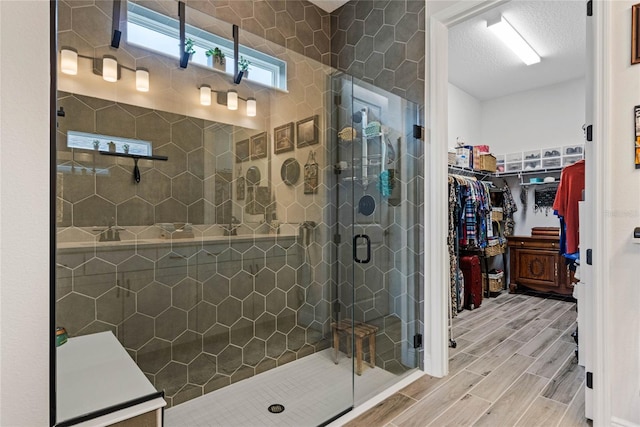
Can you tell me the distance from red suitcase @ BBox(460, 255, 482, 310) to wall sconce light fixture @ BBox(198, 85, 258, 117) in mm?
3113

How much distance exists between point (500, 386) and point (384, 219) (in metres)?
1.31

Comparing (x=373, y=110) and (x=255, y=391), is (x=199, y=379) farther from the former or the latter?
(x=373, y=110)

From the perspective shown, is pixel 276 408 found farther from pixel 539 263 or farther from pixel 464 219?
pixel 539 263

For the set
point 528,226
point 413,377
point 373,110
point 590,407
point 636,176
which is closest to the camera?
point 636,176

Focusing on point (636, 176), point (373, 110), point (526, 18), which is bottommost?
point (636, 176)

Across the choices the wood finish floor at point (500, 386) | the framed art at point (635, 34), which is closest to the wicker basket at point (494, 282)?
the wood finish floor at point (500, 386)

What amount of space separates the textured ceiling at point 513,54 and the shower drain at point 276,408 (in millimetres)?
3149

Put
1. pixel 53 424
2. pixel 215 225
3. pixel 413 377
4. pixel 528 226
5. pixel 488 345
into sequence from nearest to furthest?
pixel 53 424 → pixel 215 225 → pixel 413 377 → pixel 488 345 → pixel 528 226

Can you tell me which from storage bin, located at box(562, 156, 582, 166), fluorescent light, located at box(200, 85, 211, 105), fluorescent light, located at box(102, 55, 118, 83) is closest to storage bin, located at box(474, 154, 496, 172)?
storage bin, located at box(562, 156, 582, 166)

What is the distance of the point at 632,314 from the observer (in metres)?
1.61

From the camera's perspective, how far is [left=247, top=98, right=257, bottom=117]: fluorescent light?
7.38 ft

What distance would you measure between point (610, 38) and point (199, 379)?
289 cm

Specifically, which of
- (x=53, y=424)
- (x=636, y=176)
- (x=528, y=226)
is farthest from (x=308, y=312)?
(x=528, y=226)

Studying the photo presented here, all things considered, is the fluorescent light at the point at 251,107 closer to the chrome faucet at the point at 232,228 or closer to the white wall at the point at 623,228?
the chrome faucet at the point at 232,228
